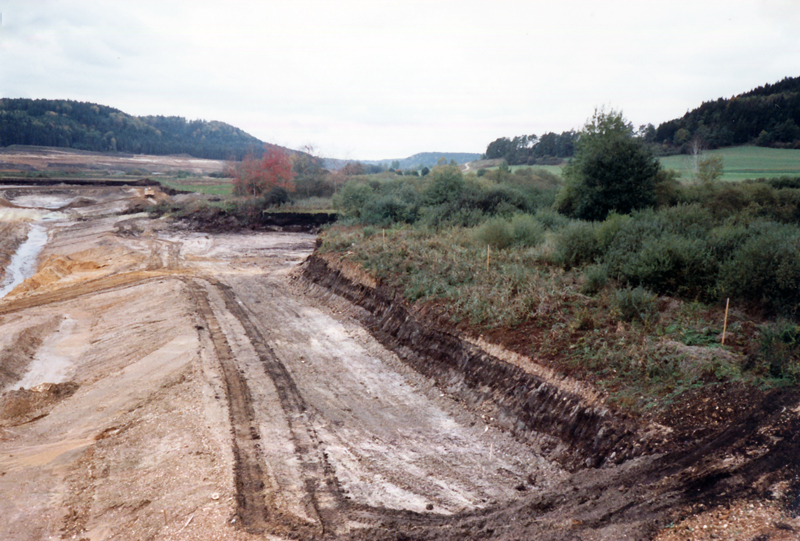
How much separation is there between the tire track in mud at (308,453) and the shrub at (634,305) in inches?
229

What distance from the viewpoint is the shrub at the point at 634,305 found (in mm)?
8398

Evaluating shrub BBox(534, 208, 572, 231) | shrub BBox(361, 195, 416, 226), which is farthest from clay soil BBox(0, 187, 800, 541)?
shrub BBox(361, 195, 416, 226)

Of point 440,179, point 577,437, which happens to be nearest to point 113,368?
point 577,437

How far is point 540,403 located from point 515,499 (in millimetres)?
2131

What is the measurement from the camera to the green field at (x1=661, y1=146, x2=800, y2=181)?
81.7 ft

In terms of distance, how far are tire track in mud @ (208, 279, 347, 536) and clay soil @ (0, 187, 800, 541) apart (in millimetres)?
32

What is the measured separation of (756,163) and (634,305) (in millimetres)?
26446

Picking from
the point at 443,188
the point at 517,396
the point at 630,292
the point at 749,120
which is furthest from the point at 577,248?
the point at 749,120

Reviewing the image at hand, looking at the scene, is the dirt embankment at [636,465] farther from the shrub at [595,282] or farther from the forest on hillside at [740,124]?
the forest on hillside at [740,124]

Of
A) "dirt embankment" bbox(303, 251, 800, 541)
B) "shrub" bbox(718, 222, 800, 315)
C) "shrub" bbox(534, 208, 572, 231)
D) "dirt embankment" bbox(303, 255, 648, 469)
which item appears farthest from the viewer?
"shrub" bbox(534, 208, 572, 231)

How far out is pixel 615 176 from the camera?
66.3 feet

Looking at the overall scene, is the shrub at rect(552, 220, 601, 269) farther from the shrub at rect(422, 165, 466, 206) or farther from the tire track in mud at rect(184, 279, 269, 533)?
the shrub at rect(422, 165, 466, 206)

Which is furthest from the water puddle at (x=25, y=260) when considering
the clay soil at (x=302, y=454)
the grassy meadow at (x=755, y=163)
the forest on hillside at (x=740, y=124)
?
the grassy meadow at (x=755, y=163)

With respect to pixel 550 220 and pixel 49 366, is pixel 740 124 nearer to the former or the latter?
pixel 550 220
